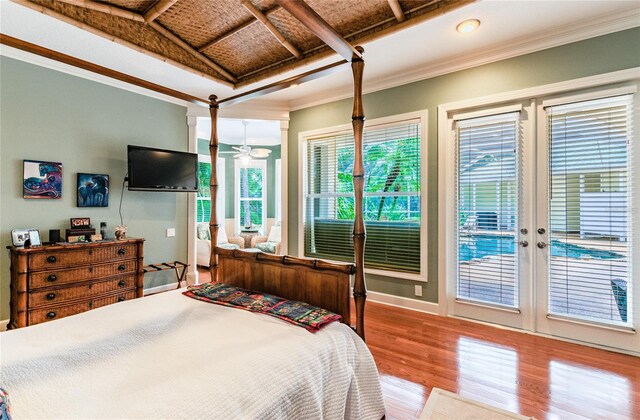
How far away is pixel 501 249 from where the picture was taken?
119 inches

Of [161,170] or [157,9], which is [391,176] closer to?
[157,9]

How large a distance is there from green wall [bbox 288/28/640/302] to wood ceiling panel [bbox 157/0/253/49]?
2.22 m

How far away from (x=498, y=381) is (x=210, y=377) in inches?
79.8

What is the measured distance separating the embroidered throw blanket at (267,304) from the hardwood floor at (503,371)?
771 mm

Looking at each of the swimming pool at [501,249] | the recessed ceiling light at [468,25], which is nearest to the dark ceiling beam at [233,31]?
the recessed ceiling light at [468,25]

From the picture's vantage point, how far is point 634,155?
8.05 feet

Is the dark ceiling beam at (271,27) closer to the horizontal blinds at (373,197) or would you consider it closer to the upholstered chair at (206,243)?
the horizontal blinds at (373,197)

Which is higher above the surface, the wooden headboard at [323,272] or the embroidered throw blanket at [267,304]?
the wooden headboard at [323,272]

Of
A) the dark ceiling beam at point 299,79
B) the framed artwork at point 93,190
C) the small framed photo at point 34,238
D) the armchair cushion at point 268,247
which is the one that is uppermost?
the dark ceiling beam at point 299,79

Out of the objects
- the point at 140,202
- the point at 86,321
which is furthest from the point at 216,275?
the point at 140,202

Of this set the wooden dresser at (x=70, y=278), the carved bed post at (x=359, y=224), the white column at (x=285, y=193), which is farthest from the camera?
the white column at (x=285, y=193)

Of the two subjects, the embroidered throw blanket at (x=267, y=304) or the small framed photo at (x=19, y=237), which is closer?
the embroidered throw blanket at (x=267, y=304)

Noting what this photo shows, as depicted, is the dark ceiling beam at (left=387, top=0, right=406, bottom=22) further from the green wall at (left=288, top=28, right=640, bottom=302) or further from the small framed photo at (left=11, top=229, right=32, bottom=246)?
the small framed photo at (left=11, top=229, right=32, bottom=246)

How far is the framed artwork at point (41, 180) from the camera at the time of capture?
3.03m
